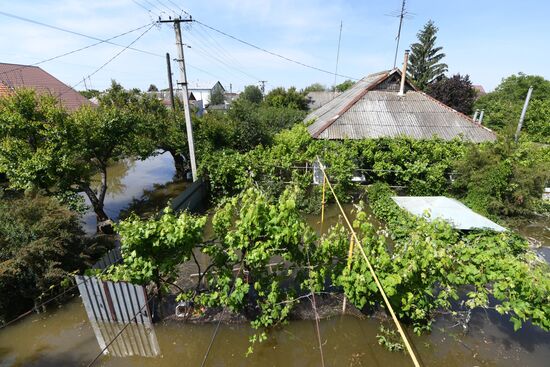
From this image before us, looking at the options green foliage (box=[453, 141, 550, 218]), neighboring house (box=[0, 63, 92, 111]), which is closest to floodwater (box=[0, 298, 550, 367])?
green foliage (box=[453, 141, 550, 218])

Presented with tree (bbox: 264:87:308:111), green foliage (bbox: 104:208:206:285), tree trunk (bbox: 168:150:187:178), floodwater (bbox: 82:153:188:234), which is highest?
tree (bbox: 264:87:308:111)

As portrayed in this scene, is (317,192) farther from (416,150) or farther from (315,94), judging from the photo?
(315,94)

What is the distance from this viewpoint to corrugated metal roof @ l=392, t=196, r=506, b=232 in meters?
7.55

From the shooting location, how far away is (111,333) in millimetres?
5422

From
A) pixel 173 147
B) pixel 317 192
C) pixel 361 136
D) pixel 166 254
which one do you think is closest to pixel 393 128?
pixel 361 136

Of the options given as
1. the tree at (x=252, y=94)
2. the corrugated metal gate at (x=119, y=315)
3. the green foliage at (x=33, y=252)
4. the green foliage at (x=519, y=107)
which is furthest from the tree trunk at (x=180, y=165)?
the tree at (x=252, y=94)

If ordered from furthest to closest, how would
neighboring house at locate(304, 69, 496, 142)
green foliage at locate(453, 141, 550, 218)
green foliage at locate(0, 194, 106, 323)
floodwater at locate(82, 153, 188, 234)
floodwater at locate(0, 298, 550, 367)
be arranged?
neighboring house at locate(304, 69, 496, 142) → floodwater at locate(82, 153, 188, 234) → green foliage at locate(453, 141, 550, 218) → green foliage at locate(0, 194, 106, 323) → floodwater at locate(0, 298, 550, 367)

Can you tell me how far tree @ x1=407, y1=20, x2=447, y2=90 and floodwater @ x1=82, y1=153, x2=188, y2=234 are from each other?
3513 cm

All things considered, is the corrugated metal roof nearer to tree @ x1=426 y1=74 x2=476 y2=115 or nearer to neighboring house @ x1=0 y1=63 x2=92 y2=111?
neighboring house @ x1=0 y1=63 x2=92 y2=111

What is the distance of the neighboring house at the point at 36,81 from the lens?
18.5 m

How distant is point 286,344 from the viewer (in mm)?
5184

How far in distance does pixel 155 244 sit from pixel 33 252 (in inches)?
122

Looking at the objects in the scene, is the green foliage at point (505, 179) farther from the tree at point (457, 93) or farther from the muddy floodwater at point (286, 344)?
the tree at point (457, 93)

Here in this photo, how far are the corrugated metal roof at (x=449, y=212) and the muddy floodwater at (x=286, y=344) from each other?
99.7 inches
